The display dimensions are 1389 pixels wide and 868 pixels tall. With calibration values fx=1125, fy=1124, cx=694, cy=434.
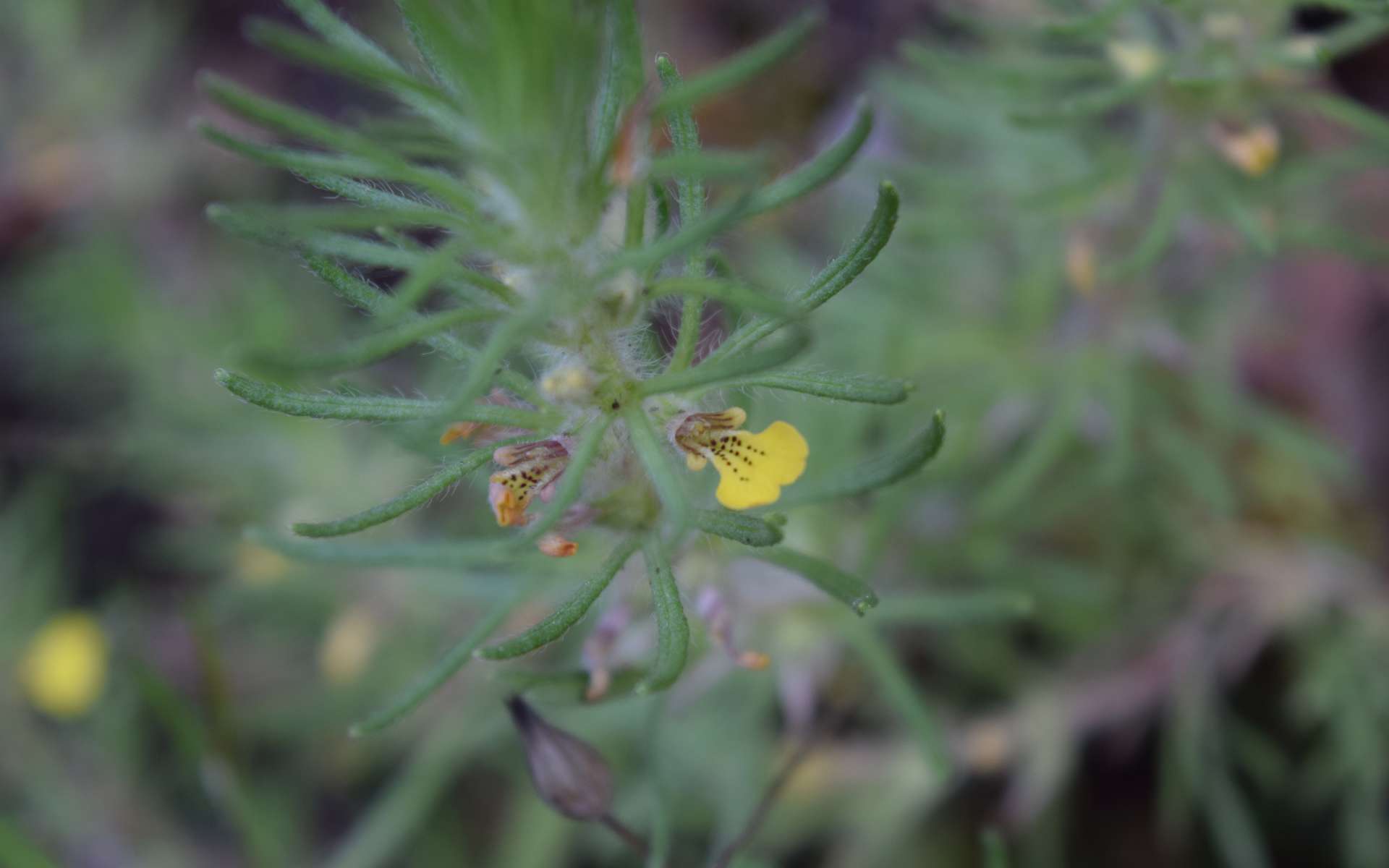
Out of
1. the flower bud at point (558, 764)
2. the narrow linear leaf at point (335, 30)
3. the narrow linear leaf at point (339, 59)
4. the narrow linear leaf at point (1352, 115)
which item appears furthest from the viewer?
the narrow linear leaf at point (1352, 115)

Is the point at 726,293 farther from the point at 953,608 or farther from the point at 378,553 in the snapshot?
the point at 953,608

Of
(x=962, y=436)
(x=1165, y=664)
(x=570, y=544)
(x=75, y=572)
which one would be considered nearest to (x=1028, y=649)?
(x=1165, y=664)

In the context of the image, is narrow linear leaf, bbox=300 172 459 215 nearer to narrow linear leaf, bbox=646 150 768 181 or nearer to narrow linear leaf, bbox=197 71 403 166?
narrow linear leaf, bbox=197 71 403 166

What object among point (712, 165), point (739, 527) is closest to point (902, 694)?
point (739, 527)

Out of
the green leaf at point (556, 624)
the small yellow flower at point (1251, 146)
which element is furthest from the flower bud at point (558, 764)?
the small yellow flower at point (1251, 146)

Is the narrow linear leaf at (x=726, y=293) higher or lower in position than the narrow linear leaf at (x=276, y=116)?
lower

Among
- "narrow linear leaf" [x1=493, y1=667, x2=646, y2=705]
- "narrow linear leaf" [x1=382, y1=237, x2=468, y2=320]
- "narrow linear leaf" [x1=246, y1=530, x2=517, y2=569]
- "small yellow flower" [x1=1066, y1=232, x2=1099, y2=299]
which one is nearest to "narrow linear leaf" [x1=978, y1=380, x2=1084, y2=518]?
"small yellow flower" [x1=1066, y1=232, x2=1099, y2=299]

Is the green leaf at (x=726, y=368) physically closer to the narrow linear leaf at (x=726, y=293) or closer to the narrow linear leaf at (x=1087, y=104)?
the narrow linear leaf at (x=726, y=293)
